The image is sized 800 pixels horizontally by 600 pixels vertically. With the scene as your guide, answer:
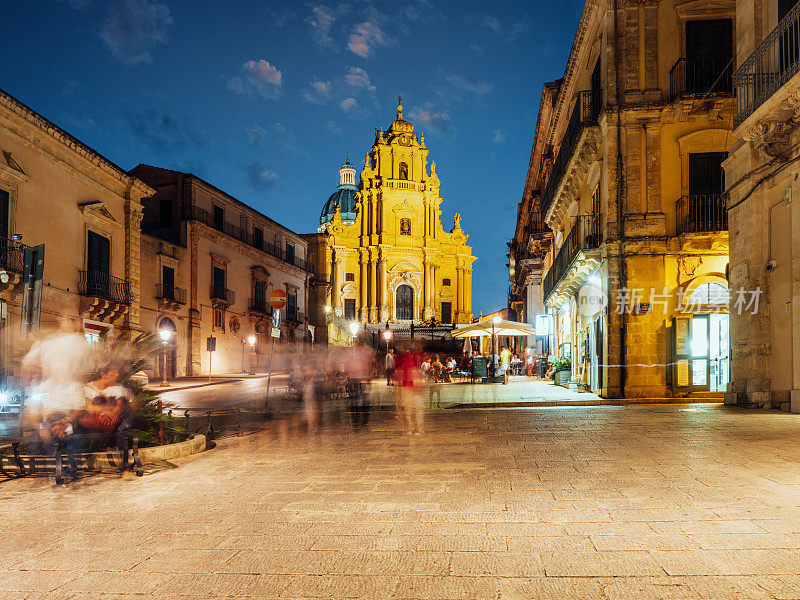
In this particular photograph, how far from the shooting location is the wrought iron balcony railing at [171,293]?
104 ft

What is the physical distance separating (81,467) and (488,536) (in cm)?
487

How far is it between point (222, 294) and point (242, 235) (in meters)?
5.11

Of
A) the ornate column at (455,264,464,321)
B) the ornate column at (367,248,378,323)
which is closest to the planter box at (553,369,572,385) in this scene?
the ornate column at (367,248,378,323)

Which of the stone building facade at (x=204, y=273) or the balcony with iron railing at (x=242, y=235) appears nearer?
the stone building facade at (x=204, y=273)

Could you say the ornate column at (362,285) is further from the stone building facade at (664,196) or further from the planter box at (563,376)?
the stone building facade at (664,196)

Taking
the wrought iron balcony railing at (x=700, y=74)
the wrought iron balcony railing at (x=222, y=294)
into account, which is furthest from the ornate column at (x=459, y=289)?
the wrought iron balcony railing at (x=700, y=74)

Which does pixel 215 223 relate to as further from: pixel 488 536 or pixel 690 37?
pixel 488 536

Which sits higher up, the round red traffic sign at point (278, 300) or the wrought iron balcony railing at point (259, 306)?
the wrought iron balcony railing at point (259, 306)

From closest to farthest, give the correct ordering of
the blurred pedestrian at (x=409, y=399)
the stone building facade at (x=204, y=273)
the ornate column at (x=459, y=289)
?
the blurred pedestrian at (x=409, y=399) → the stone building facade at (x=204, y=273) → the ornate column at (x=459, y=289)

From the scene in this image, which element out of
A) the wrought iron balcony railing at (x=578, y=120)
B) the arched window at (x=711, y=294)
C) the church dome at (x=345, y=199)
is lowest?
the arched window at (x=711, y=294)

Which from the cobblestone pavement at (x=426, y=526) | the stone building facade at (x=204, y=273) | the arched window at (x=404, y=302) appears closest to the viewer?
the cobblestone pavement at (x=426, y=526)

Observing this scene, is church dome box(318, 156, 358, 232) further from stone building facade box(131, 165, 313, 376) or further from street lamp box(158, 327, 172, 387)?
street lamp box(158, 327, 172, 387)

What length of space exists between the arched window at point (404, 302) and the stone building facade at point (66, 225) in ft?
123

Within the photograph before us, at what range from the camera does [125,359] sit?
752 cm
